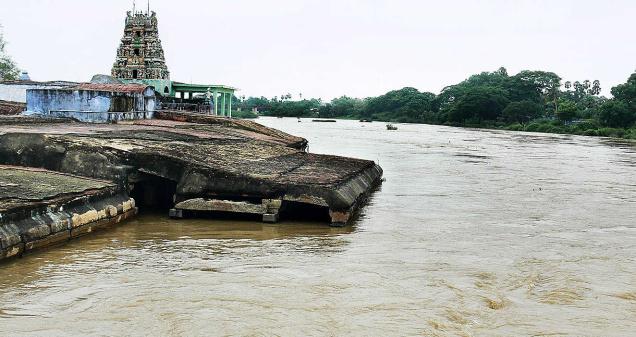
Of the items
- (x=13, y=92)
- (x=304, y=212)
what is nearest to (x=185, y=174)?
(x=304, y=212)

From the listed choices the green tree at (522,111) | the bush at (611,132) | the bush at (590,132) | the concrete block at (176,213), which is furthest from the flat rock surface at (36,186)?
the green tree at (522,111)

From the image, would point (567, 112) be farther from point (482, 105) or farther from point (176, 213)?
point (176, 213)

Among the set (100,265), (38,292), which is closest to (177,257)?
(100,265)

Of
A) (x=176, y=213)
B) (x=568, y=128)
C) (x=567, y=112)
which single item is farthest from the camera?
(x=567, y=112)

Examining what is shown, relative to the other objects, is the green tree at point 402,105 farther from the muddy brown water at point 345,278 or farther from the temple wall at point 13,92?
the muddy brown water at point 345,278

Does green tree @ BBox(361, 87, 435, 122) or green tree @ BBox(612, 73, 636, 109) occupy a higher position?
green tree @ BBox(612, 73, 636, 109)

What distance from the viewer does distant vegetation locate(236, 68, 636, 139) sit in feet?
229

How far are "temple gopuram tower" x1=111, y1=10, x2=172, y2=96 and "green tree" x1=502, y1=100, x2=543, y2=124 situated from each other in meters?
56.1

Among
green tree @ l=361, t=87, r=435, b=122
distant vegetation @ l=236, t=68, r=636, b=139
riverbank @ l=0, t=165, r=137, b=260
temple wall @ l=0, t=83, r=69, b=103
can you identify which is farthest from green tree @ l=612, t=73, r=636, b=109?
riverbank @ l=0, t=165, r=137, b=260

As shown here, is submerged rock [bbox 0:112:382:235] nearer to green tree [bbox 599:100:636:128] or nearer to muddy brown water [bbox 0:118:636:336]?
muddy brown water [bbox 0:118:636:336]

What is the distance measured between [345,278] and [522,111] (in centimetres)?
8055

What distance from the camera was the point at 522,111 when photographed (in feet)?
279

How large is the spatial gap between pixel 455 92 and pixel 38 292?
11090 centimetres

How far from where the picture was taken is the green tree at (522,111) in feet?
280
